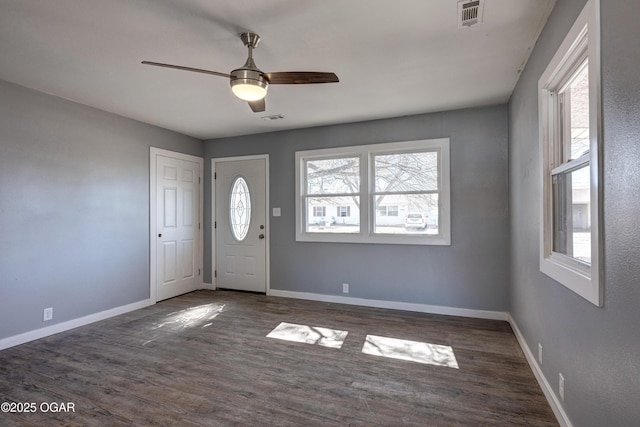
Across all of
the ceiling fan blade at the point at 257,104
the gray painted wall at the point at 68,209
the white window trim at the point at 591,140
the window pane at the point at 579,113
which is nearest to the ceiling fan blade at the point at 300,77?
the ceiling fan blade at the point at 257,104

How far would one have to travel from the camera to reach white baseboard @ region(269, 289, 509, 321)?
12.0 ft

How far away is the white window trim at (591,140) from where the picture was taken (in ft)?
4.38

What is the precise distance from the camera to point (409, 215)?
4.04 meters

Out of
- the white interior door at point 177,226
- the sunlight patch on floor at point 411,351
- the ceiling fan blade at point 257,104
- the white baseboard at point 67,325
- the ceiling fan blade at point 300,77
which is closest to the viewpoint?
the ceiling fan blade at point 300,77

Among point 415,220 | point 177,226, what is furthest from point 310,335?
point 177,226

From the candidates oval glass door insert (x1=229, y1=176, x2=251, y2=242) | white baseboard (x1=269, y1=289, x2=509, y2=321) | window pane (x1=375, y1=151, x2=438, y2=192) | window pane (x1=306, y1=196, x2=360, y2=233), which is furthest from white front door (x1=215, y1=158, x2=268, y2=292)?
window pane (x1=375, y1=151, x2=438, y2=192)

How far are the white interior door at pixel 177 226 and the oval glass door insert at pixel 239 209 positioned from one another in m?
0.60

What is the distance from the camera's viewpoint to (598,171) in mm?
1334

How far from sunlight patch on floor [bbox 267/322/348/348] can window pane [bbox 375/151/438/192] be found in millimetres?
1933

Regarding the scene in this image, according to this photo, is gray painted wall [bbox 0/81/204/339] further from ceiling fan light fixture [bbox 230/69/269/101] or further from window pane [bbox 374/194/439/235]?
window pane [bbox 374/194/439/235]

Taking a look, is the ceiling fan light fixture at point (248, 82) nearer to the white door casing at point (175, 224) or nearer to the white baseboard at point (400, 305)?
the white door casing at point (175, 224)

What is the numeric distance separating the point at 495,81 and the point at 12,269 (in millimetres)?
4956

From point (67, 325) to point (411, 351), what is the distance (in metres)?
3.61

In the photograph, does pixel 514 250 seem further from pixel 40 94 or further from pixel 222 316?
pixel 40 94
